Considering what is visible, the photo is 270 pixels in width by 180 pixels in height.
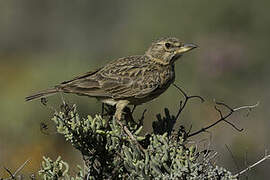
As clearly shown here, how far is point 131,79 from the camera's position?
245 inches

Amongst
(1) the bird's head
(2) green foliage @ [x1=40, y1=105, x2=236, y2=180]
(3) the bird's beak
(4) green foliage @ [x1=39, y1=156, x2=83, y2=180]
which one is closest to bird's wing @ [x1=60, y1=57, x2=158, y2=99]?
(1) the bird's head

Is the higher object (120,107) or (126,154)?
(120,107)

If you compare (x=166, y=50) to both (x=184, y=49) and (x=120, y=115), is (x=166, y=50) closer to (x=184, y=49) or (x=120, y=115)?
(x=184, y=49)

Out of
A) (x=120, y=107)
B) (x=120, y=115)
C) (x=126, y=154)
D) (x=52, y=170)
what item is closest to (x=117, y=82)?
(x=120, y=107)

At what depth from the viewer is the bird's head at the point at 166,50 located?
21.1 feet

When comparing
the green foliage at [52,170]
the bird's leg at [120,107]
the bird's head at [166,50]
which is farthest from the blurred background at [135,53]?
the green foliage at [52,170]

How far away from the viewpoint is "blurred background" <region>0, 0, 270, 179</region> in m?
9.03

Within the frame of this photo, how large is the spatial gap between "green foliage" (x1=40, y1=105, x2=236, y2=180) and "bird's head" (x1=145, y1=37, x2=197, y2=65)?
1761 mm

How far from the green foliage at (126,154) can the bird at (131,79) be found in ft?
3.32

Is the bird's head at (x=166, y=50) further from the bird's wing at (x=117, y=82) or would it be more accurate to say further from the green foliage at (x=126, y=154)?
the green foliage at (x=126, y=154)

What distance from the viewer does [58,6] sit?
63.1ft

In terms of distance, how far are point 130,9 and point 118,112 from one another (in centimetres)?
1467

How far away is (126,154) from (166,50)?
2479 millimetres

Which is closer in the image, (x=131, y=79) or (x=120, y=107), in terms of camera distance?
(x=120, y=107)
